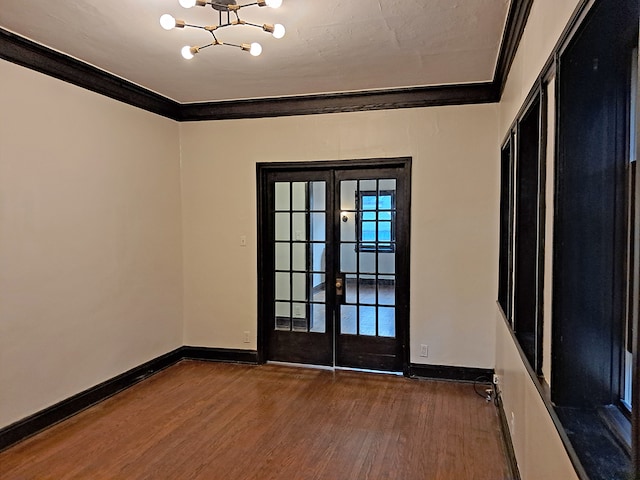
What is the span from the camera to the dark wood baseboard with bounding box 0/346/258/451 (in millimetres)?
3152

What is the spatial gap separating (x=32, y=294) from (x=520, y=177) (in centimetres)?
335

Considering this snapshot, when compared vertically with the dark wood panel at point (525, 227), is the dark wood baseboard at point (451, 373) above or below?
below

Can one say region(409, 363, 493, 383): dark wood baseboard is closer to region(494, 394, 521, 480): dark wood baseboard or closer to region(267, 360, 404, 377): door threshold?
region(267, 360, 404, 377): door threshold

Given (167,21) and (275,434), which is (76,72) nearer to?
(167,21)

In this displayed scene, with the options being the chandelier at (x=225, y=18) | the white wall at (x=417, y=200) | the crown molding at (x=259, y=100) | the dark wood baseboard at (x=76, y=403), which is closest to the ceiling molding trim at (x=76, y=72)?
the crown molding at (x=259, y=100)

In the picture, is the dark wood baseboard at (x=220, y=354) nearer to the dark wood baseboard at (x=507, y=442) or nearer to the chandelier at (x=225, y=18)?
the dark wood baseboard at (x=507, y=442)

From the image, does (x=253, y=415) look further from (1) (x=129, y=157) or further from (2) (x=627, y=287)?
(2) (x=627, y=287)

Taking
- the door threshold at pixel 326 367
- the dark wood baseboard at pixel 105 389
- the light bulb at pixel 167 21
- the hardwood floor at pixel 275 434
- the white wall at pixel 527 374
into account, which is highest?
the light bulb at pixel 167 21

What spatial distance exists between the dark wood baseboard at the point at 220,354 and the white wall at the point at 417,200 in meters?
0.07

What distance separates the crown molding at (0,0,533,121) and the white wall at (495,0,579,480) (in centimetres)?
29

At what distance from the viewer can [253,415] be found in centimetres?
362

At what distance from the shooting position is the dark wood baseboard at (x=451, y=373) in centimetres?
429

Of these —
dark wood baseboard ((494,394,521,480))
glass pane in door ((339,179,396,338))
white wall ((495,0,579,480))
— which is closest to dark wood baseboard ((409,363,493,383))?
glass pane in door ((339,179,396,338))

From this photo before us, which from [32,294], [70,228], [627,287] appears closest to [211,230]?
[70,228]
